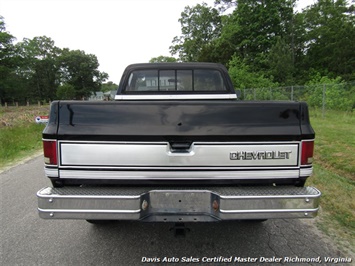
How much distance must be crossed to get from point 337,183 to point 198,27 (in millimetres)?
49723

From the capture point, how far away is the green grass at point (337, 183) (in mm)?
2927

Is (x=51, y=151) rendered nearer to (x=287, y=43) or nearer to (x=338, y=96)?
(x=338, y=96)

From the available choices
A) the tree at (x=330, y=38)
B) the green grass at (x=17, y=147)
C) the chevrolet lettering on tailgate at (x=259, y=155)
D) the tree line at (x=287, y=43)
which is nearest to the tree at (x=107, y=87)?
the tree line at (x=287, y=43)

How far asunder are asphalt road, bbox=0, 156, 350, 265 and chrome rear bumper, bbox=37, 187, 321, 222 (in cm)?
57

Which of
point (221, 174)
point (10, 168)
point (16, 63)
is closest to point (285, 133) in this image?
point (221, 174)

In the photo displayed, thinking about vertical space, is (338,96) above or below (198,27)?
below

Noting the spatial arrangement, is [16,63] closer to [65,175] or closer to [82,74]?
[82,74]

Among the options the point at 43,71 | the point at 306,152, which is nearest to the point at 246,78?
the point at 306,152

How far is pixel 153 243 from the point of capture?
8.83 ft

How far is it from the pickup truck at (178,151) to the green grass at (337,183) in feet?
4.47

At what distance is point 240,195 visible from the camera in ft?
6.38

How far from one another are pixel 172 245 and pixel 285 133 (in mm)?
1685

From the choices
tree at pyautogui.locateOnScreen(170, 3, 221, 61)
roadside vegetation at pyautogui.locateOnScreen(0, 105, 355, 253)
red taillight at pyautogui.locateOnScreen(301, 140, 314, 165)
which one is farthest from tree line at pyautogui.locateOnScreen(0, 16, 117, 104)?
red taillight at pyautogui.locateOnScreen(301, 140, 314, 165)

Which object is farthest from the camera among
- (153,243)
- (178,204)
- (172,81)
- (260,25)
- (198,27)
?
(198,27)
